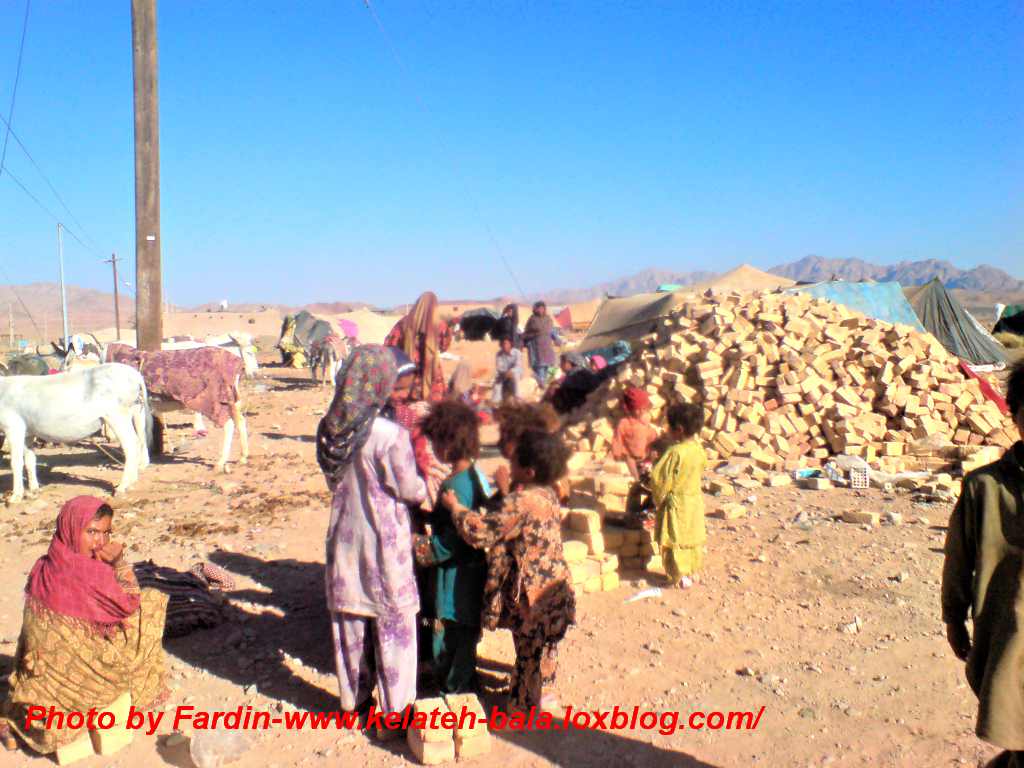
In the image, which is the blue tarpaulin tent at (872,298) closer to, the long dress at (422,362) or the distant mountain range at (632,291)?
the long dress at (422,362)

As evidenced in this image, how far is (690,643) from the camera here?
4.64 meters

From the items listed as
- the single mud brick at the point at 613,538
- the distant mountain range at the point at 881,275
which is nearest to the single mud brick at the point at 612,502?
the single mud brick at the point at 613,538

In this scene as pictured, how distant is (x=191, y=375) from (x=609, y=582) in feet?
19.7

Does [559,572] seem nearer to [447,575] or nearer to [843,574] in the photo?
[447,575]

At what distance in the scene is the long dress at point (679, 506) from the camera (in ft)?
17.7

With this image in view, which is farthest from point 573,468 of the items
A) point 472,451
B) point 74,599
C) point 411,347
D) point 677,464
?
point 74,599

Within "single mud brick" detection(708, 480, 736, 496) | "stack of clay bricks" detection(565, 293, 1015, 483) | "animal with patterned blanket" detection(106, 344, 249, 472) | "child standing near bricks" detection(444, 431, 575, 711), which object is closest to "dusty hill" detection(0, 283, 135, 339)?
"animal with patterned blanket" detection(106, 344, 249, 472)

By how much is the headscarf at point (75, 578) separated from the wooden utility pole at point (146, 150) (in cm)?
657

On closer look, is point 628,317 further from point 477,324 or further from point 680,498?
point 680,498

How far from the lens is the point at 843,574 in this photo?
18.6 feet

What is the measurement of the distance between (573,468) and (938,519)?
3276 millimetres

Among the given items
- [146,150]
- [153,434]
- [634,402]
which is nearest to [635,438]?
[634,402]

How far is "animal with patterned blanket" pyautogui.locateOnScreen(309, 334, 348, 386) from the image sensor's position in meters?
19.3

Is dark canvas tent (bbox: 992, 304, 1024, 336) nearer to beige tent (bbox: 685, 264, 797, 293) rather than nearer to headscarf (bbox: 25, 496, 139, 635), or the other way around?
beige tent (bbox: 685, 264, 797, 293)
